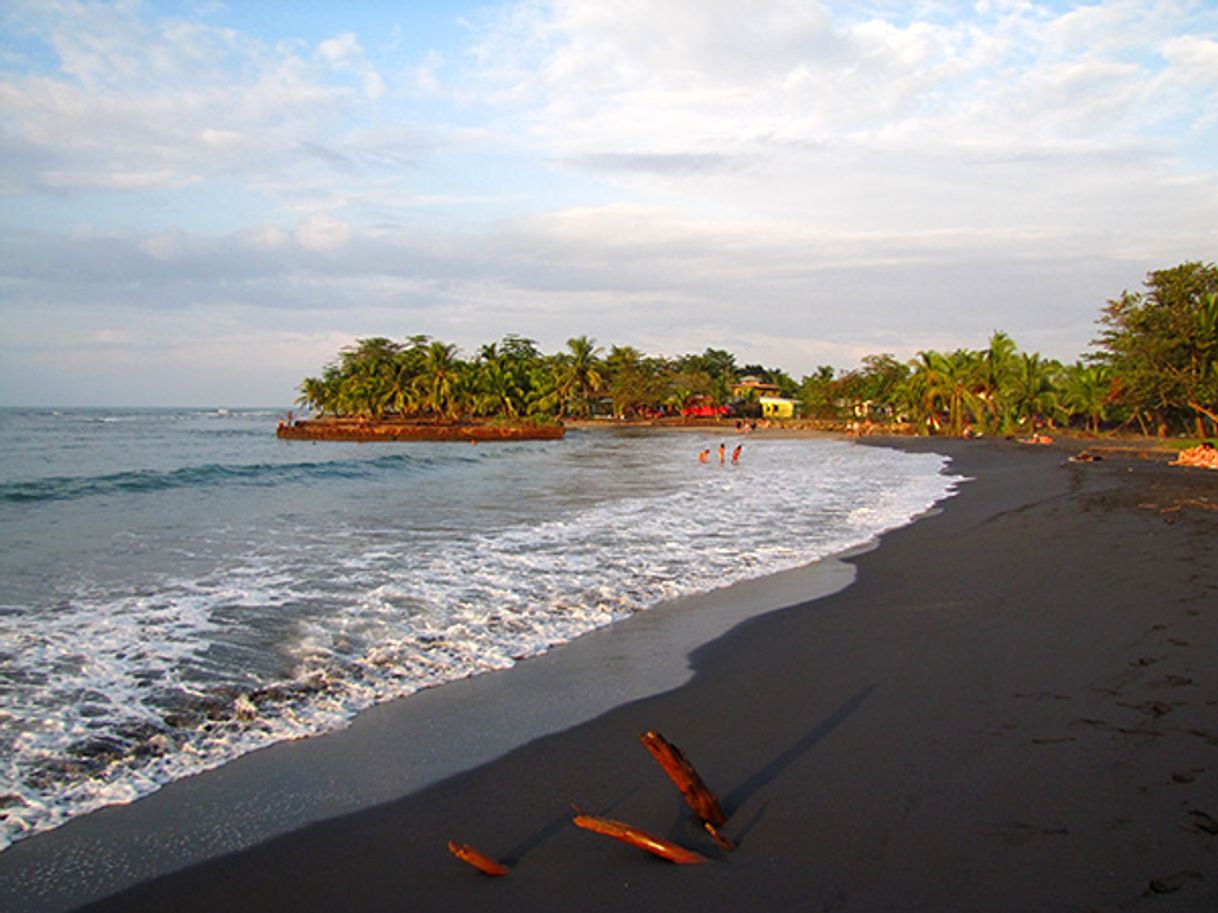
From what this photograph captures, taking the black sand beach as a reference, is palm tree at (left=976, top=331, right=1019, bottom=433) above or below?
above

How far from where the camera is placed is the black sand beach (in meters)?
3.04

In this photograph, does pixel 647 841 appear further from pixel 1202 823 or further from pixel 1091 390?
pixel 1091 390

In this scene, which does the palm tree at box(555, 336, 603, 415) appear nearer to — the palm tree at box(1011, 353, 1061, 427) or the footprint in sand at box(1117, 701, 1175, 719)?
the palm tree at box(1011, 353, 1061, 427)

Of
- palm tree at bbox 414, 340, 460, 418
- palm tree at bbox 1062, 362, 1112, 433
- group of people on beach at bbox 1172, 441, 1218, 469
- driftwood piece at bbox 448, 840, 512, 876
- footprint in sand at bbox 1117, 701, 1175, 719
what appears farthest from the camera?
palm tree at bbox 414, 340, 460, 418

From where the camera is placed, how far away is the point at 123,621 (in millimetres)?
7543

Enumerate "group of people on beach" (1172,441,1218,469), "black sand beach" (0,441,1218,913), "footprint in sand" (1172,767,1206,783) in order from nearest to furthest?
"black sand beach" (0,441,1218,913) < "footprint in sand" (1172,767,1206,783) < "group of people on beach" (1172,441,1218,469)

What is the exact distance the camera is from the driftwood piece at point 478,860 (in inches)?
124

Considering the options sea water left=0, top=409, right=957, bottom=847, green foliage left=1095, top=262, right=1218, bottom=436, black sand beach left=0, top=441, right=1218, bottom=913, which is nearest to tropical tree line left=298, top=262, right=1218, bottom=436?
green foliage left=1095, top=262, right=1218, bottom=436

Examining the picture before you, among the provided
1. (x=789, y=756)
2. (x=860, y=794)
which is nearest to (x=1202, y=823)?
(x=860, y=794)

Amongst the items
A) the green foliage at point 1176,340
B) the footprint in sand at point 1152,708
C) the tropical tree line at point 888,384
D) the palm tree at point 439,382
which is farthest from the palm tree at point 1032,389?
the footprint in sand at point 1152,708

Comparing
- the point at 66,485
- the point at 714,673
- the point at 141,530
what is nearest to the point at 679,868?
the point at 714,673

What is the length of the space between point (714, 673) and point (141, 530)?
1230 centimetres

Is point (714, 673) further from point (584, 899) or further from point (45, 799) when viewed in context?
point (45, 799)

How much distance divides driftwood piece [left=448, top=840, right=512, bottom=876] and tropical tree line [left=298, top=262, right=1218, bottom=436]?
36408 millimetres
